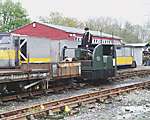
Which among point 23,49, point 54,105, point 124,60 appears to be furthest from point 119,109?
point 124,60

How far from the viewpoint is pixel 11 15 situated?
48.2 m

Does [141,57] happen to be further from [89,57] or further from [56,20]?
[56,20]

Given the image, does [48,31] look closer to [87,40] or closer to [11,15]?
[11,15]

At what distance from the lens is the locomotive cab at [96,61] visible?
1705 centimetres

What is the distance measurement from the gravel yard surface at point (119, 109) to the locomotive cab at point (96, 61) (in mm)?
3389

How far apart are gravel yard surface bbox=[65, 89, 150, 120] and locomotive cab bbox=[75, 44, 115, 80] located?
339cm

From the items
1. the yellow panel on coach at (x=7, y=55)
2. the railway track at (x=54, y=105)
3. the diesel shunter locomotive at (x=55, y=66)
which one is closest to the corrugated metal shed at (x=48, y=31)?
the diesel shunter locomotive at (x=55, y=66)

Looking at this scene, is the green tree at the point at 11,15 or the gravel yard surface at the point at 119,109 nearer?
the gravel yard surface at the point at 119,109

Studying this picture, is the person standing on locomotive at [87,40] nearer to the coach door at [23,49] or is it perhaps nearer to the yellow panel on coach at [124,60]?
the coach door at [23,49]

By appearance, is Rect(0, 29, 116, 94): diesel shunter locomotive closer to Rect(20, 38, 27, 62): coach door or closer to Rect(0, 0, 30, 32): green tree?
Rect(20, 38, 27, 62): coach door

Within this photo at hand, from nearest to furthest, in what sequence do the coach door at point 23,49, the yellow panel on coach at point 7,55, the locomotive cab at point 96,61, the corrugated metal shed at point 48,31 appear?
1. the yellow panel on coach at point 7,55
2. the coach door at point 23,49
3. the locomotive cab at point 96,61
4. the corrugated metal shed at point 48,31

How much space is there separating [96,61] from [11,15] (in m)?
33.4

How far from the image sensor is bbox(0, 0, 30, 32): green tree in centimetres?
4753

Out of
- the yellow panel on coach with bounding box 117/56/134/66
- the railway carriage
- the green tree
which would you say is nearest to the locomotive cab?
the railway carriage
